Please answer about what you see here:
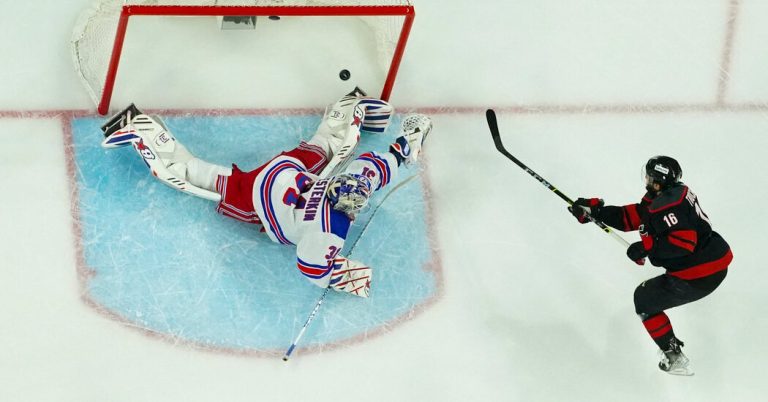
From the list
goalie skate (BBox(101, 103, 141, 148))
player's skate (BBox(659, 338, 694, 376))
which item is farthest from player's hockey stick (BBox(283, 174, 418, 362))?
player's skate (BBox(659, 338, 694, 376))

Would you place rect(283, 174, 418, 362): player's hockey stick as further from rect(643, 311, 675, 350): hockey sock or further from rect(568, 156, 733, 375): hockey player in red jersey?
rect(643, 311, 675, 350): hockey sock

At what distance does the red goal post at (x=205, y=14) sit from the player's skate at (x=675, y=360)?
162 centimetres

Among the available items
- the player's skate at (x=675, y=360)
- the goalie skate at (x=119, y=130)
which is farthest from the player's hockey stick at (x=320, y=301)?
the player's skate at (x=675, y=360)

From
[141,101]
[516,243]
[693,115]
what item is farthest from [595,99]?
[141,101]

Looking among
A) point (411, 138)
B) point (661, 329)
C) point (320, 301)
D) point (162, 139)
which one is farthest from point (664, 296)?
point (162, 139)

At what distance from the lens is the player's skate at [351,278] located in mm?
4445

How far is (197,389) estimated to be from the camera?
434cm

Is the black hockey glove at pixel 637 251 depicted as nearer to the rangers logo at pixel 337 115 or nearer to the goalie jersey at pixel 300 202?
the goalie jersey at pixel 300 202

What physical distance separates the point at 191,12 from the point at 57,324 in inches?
51.5

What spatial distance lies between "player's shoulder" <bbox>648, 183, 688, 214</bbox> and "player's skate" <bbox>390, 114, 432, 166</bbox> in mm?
1021

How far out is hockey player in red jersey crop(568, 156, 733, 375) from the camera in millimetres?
4191

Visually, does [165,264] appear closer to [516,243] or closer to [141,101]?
[141,101]

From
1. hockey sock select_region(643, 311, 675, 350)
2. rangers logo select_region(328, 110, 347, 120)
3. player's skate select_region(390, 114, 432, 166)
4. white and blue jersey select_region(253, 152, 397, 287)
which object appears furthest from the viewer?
rangers logo select_region(328, 110, 347, 120)

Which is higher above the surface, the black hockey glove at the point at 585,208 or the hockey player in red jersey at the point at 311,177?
the black hockey glove at the point at 585,208
